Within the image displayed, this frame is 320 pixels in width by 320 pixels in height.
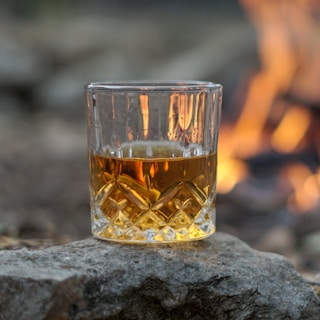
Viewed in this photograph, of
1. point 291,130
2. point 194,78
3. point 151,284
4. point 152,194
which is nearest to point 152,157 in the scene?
point 152,194

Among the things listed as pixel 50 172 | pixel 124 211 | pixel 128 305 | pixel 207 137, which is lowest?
pixel 50 172

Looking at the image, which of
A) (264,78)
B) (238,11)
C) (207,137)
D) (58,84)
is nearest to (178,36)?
(238,11)

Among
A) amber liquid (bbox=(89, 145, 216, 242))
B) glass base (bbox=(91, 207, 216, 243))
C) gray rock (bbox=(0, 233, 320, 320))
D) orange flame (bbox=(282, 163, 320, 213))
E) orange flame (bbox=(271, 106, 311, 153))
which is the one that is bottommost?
orange flame (bbox=(282, 163, 320, 213))

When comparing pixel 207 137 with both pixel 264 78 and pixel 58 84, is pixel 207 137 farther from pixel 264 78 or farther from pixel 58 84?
pixel 58 84

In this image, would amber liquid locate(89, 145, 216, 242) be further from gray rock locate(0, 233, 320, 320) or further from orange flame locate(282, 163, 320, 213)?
orange flame locate(282, 163, 320, 213)

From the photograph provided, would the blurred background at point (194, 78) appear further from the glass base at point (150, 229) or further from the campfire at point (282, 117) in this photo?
the glass base at point (150, 229)

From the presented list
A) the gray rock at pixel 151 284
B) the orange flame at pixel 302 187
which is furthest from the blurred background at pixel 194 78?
the gray rock at pixel 151 284

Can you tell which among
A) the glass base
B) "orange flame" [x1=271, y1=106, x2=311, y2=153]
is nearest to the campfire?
"orange flame" [x1=271, y1=106, x2=311, y2=153]
